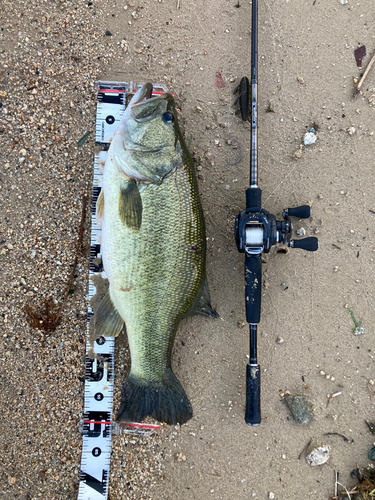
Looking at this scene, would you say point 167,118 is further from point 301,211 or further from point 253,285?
point 253,285

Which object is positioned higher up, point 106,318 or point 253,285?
point 253,285

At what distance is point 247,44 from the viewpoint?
8.50 feet

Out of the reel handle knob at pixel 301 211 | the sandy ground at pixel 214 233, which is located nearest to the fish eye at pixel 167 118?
the sandy ground at pixel 214 233

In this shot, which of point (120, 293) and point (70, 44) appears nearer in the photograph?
point (120, 293)

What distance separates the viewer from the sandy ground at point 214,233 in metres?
2.46

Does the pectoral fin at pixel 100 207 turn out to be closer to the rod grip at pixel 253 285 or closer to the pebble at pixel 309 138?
the rod grip at pixel 253 285

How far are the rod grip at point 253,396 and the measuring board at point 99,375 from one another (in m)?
0.73

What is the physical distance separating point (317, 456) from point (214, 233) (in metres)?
1.83

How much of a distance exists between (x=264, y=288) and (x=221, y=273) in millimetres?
348

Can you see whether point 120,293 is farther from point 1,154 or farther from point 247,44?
point 247,44

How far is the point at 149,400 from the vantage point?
222 centimetres

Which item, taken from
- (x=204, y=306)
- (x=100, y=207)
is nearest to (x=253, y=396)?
(x=204, y=306)

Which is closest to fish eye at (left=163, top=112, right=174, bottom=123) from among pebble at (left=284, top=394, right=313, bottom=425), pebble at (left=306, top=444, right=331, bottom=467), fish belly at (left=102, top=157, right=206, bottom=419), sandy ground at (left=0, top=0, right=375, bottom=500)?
fish belly at (left=102, top=157, right=206, bottom=419)

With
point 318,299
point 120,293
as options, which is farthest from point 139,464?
point 318,299
